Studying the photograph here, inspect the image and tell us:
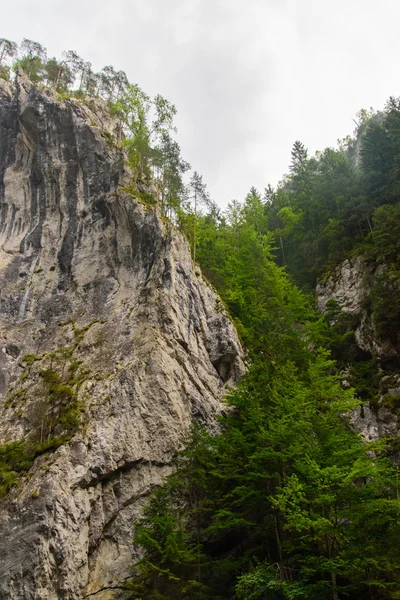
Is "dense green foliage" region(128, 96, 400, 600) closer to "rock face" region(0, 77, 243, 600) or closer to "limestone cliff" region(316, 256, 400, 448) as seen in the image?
"limestone cliff" region(316, 256, 400, 448)

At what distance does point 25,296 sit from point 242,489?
1591 centimetres

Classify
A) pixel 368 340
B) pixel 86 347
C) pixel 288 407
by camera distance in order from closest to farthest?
pixel 288 407, pixel 86 347, pixel 368 340

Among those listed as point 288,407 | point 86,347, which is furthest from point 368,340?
point 86,347

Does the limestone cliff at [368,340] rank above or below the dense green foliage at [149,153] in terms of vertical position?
below

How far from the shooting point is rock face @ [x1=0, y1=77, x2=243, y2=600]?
13875 millimetres

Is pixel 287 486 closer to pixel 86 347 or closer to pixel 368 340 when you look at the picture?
pixel 86 347

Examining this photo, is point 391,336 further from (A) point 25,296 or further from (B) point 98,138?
(B) point 98,138

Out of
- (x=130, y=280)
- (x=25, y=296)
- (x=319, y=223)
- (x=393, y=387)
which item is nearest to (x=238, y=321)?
(x=130, y=280)

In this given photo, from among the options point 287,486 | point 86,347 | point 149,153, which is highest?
point 149,153

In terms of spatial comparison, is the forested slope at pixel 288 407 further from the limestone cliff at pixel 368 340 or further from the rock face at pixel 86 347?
the rock face at pixel 86 347

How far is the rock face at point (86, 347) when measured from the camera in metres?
13.9

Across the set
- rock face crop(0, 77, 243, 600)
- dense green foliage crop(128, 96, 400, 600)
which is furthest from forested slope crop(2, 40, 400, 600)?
rock face crop(0, 77, 243, 600)

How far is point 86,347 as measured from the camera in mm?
20188

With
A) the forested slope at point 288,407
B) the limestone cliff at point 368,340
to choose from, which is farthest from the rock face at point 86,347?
the limestone cliff at point 368,340
